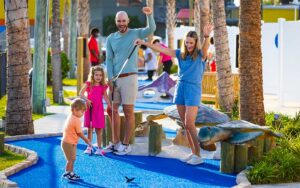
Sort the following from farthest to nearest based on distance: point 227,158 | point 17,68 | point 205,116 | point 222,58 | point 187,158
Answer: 1. point 222,58
2. point 17,68
3. point 205,116
4. point 187,158
5. point 227,158

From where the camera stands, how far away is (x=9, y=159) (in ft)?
35.2

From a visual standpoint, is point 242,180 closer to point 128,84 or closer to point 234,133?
point 234,133

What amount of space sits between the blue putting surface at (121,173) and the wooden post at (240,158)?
0.62 feet

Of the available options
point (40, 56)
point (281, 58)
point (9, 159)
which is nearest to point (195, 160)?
point (9, 159)

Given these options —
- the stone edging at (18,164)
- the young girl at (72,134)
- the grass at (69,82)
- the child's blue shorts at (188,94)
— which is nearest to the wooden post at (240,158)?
the child's blue shorts at (188,94)

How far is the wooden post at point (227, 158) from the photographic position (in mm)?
9969

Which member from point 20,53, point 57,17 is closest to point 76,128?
point 20,53

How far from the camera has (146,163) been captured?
35.6ft

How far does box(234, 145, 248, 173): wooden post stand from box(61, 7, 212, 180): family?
799 millimetres

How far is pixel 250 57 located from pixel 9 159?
11.8ft

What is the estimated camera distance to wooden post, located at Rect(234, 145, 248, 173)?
9.97m

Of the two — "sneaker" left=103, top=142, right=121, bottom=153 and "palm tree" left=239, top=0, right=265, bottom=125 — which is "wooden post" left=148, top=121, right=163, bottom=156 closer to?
"sneaker" left=103, top=142, right=121, bottom=153

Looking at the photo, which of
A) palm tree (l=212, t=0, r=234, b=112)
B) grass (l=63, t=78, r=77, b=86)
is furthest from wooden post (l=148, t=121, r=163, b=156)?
grass (l=63, t=78, r=77, b=86)

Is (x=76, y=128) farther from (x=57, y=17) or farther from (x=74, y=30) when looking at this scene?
(x=74, y=30)
